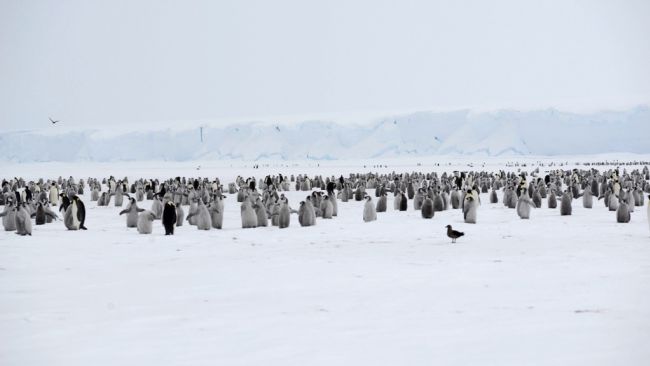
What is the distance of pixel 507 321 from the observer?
5.59 metres

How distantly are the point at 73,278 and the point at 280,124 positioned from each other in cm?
6574

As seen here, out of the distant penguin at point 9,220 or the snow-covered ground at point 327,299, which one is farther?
the distant penguin at point 9,220

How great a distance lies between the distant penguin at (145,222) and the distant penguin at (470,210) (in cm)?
582

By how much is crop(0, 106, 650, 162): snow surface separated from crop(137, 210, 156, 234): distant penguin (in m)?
55.8

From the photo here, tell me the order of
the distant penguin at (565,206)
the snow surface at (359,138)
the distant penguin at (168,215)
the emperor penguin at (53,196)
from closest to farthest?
1. the distant penguin at (168,215)
2. the distant penguin at (565,206)
3. the emperor penguin at (53,196)
4. the snow surface at (359,138)

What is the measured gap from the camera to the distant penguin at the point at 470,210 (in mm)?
13711

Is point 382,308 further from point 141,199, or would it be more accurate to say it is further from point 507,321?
point 141,199

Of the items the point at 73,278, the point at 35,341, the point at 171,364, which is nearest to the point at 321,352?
the point at 171,364

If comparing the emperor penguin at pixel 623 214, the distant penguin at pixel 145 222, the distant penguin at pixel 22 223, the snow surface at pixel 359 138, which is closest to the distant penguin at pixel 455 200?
the emperor penguin at pixel 623 214

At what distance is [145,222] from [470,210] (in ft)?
19.6

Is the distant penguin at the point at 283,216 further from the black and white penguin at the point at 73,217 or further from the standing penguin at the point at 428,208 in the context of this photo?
the black and white penguin at the point at 73,217

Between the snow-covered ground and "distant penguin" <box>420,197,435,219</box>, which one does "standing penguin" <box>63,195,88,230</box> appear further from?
"distant penguin" <box>420,197,435,219</box>

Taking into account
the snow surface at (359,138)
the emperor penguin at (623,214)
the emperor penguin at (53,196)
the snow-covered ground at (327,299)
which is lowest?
the snow-covered ground at (327,299)

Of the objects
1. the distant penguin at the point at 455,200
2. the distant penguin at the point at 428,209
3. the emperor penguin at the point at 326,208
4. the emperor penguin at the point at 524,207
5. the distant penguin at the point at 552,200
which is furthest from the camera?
the distant penguin at the point at 455,200
